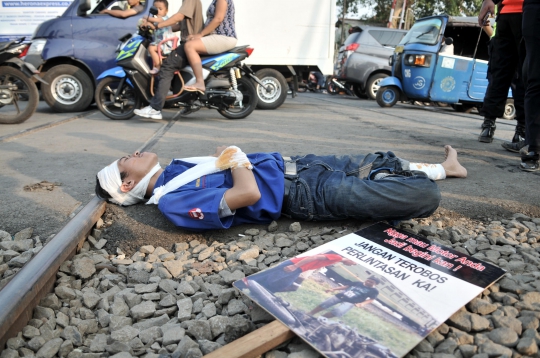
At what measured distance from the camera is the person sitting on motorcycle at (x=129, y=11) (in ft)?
21.7

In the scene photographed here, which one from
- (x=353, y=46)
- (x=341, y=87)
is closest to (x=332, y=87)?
(x=341, y=87)

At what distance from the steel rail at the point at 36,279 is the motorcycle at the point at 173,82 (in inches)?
151

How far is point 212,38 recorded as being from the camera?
5547 mm

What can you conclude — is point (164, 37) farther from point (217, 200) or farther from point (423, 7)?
point (423, 7)

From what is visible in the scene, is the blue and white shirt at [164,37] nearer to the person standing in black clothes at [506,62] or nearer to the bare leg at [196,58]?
the bare leg at [196,58]

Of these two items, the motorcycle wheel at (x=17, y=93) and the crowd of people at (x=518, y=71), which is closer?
the crowd of people at (x=518, y=71)

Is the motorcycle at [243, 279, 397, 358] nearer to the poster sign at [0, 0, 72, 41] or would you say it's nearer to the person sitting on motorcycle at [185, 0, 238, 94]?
the person sitting on motorcycle at [185, 0, 238, 94]

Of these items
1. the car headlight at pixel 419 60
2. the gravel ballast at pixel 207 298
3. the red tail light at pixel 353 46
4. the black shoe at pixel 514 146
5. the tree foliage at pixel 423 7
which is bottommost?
the gravel ballast at pixel 207 298

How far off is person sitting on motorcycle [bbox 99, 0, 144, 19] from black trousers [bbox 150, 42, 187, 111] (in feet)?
5.70

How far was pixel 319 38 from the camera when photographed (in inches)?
313

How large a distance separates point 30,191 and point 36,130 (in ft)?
9.01

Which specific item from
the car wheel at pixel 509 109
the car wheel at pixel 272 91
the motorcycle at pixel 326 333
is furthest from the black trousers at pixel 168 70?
the car wheel at pixel 509 109

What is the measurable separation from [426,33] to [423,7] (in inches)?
792

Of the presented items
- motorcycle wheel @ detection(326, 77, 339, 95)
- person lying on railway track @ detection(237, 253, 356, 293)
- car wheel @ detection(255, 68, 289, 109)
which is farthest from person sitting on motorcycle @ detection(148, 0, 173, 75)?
motorcycle wheel @ detection(326, 77, 339, 95)
